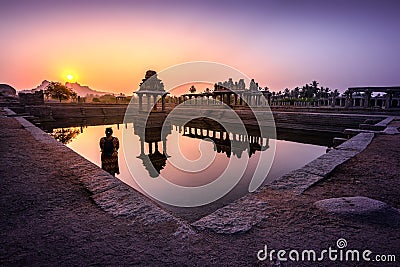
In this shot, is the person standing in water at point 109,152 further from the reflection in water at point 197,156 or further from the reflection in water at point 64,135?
the reflection in water at point 64,135

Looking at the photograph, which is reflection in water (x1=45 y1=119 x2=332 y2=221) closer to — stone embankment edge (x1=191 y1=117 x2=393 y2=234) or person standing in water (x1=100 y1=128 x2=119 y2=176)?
person standing in water (x1=100 y1=128 x2=119 y2=176)

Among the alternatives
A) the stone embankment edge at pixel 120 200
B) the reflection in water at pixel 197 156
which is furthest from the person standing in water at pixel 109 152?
the stone embankment edge at pixel 120 200

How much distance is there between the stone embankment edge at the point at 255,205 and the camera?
2.11 m

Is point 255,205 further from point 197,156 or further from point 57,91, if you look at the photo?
point 57,91

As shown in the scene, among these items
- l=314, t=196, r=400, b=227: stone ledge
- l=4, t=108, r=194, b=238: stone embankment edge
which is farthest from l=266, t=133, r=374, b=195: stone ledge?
l=4, t=108, r=194, b=238: stone embankment edge

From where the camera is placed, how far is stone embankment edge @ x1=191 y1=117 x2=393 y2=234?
211 cm

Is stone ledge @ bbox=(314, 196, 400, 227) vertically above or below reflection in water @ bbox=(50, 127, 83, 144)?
above

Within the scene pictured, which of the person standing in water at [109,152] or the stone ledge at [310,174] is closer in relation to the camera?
the stone ledge at [310,174]

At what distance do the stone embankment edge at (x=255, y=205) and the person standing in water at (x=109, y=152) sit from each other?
18.0 ft

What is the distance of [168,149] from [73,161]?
25.7 feet

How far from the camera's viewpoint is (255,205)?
2.57 m

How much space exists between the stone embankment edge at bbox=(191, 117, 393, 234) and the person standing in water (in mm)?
5473

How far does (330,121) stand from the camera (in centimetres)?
1572

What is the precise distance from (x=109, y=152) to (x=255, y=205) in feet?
19.4
